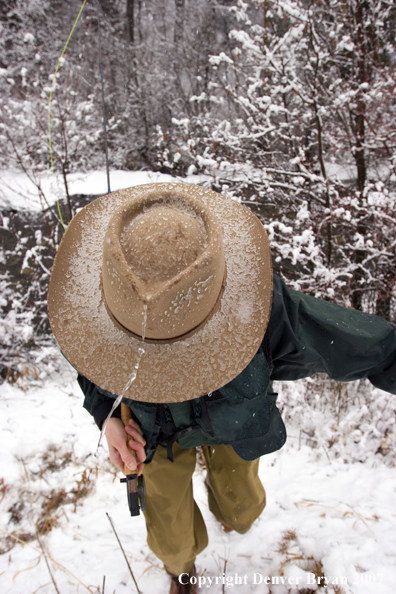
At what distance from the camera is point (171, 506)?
1.44 meters

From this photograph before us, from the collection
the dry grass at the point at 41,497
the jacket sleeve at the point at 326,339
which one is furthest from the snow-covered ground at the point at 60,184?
the jacket sleeve at the point at 326,339

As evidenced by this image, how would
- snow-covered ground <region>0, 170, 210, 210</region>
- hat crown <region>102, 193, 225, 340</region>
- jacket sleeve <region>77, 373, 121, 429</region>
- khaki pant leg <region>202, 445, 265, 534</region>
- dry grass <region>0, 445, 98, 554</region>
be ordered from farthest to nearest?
snow-covered ground <region>0, 170, 210, 210</region>
dry grass <region>0, 445, 98, 554</region>
khaki pant leg <region>202, 445, 265, 534</region>
jacket sleeve <region>77, 373, 121, 429</region>
hat crown <region>102, 193, 225, 340</region>

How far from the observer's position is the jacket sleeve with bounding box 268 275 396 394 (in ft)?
3.97

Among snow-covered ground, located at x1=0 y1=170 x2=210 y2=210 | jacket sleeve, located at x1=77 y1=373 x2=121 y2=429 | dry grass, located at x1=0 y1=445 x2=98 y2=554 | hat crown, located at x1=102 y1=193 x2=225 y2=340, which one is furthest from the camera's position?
snow-covered ground, located at x1=0 y1=170 x2=210 y2=210

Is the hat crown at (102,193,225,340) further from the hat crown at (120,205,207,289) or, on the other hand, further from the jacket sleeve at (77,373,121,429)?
the jacket sleeve at (77,373,121,429)

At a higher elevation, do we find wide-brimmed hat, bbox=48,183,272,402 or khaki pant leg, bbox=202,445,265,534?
wide-brimmed hat, bbox=48,183,272,402

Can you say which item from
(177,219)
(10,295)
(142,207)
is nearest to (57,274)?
(142,207)

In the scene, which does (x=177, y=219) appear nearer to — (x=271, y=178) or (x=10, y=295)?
(x=271, y=178)

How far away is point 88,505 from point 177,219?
2257 millimetres

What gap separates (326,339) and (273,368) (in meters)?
0.24

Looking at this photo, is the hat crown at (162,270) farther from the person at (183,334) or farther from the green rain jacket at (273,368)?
the green rain jacket at (273,368)

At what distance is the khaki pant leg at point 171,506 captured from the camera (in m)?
1.43

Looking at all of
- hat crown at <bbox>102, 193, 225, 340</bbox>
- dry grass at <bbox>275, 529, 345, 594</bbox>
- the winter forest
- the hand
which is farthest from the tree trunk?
dry grass at <bbox>275, 529, 345, 594</bbox>

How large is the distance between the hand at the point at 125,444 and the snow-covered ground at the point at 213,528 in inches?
40.0
